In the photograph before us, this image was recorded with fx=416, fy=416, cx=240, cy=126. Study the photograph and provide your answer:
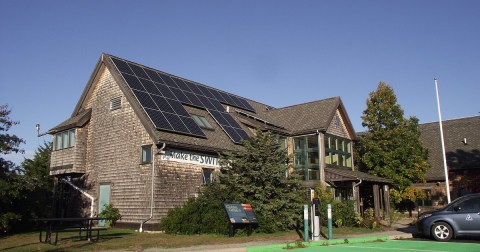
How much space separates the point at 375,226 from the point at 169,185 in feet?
34.0

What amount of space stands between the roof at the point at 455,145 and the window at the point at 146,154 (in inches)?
889

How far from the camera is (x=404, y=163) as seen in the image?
1110 inches

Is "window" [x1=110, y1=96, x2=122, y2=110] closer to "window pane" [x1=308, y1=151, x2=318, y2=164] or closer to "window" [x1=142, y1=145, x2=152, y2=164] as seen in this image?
"window" [x1=142, y1=145, x2=152, y2=164]

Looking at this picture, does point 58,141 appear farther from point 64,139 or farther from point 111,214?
point 111,214

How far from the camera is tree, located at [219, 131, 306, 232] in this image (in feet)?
58.1

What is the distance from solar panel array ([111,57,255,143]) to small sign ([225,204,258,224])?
5.67 metres

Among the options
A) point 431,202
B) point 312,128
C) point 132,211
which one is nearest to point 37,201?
point 132,211

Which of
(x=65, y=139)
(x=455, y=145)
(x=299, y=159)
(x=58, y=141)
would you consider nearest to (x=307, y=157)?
(x=299, y=159)

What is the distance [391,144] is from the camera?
2812 centimetres

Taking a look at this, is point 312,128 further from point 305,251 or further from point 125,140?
point 305,251

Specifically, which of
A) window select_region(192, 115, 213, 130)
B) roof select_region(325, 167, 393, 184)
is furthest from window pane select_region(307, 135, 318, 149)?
window select_region(192, 115, 213, 130)

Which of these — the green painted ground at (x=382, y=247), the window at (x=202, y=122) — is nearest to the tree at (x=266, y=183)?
the green painted ground at (x=382, y=247)

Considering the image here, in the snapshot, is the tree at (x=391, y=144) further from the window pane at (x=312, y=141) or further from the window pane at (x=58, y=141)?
the window pane at (x=58, y=141)

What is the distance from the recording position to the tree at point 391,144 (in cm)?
2792
